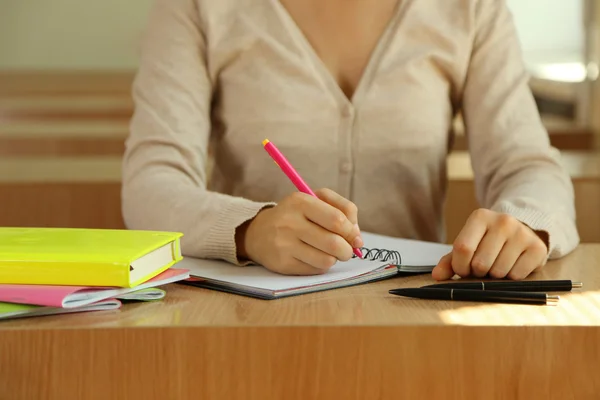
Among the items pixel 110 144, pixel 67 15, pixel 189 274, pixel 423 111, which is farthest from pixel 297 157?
pixel 67 15

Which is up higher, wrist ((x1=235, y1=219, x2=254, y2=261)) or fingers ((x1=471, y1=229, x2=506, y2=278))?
wrist ((x1=235, y1=219, x2=254, y2=261))

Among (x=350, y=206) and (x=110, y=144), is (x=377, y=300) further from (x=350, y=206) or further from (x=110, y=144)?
(x=110, y=144)

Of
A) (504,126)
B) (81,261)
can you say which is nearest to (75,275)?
(81,261)

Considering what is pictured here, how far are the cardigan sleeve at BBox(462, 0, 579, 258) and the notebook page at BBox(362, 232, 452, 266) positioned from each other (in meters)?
0.15

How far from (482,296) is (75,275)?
33 cm

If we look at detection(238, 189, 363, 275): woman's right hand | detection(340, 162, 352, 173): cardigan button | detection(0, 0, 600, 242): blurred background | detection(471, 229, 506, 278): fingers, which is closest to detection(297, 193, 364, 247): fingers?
detection(238, 189, 363, 275): woman's right hand

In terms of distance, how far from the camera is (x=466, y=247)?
84 cm

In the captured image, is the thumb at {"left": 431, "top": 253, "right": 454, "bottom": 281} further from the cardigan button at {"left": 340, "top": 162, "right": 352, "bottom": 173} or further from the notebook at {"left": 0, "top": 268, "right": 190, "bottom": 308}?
the cardigan button at {"left": 340, "top": 162, "right": 352, "bottom": 173}

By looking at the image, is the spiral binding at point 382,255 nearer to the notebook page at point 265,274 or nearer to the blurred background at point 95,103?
the notebook page at point 265,274

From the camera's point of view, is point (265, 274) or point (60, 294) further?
point (265, 274)

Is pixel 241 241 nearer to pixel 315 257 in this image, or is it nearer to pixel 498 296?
pixel 315 257

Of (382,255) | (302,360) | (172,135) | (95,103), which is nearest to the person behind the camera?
(302,360)

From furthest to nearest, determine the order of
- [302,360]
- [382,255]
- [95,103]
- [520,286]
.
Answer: [95,103] → [382,255] → [520,286] → [302,360]

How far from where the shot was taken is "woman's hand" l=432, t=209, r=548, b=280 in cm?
84
